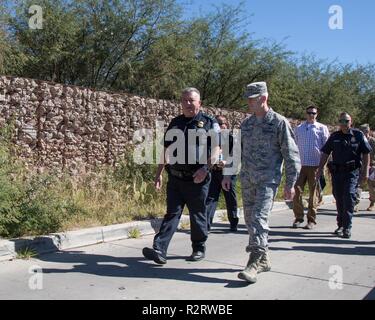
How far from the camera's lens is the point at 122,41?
52.7 feet

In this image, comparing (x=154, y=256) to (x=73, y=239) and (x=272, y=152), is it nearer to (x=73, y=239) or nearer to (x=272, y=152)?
(x=73, y=239)

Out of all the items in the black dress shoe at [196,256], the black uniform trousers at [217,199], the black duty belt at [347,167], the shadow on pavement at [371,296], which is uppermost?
the black duty belt at [347,167]

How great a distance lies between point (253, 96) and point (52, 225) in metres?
3.33

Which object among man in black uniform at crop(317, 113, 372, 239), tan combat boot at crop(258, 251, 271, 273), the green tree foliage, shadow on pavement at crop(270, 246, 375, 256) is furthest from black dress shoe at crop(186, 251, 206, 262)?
the green tree foliage

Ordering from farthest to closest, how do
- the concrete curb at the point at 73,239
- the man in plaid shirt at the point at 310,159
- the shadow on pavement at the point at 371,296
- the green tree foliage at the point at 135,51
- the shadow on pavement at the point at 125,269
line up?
1. the green tree foliage at the point at 135,51
2. the man in plaid shirt at the point at 310,159
3. the concrete curb at the point at 73,239
4. the shadow on pavement at the point at 125,269
5. the shadow on pavement at the point at 371,296

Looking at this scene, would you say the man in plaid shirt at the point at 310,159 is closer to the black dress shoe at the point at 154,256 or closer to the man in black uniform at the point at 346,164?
the man in black uniform at the point at 346,164

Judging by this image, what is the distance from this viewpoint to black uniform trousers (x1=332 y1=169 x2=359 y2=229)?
26.7ft

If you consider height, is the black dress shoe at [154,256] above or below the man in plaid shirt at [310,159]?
below

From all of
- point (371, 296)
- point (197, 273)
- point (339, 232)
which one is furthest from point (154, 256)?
point (339, 232)

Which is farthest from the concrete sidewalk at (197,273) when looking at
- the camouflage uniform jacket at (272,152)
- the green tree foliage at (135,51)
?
the green tree foliage at (135,51)

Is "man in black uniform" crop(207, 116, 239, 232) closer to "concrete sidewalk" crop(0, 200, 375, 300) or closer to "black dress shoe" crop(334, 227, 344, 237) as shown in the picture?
"concrete sidewalk" crop(0, 200, 375, 300)

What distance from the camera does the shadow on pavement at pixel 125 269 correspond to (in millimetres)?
5582

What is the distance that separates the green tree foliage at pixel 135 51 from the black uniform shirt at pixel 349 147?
8.28 metres

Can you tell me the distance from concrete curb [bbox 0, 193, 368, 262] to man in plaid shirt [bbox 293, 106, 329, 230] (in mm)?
2500
